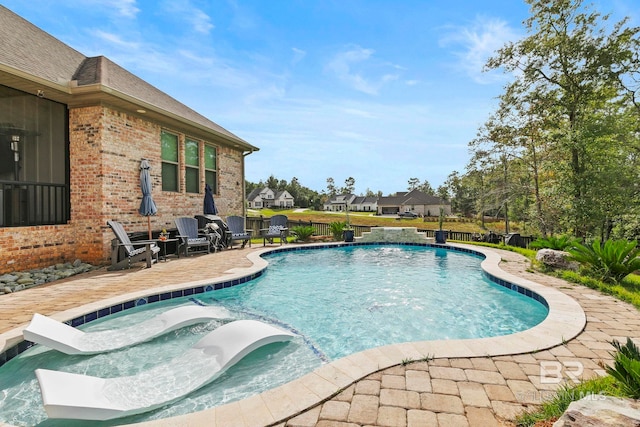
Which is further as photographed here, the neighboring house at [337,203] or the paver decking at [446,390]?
the neighboring house at [337,203]

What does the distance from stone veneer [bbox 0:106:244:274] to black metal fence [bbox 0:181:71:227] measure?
0.74 feet

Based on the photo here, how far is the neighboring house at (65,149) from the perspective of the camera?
650 centimetres

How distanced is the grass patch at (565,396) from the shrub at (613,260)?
15.2 ft

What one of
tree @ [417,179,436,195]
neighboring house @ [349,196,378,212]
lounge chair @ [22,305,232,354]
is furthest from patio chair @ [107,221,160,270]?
tree @ [417,179,436,195]

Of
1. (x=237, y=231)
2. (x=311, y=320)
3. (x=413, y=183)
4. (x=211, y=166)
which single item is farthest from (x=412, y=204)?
(x=311, y=320)

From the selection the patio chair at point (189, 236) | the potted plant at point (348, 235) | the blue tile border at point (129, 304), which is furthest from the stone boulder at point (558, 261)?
the patio chair at point (189, 236)

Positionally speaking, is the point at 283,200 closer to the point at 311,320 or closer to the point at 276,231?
the point at 276,231

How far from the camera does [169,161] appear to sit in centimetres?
982

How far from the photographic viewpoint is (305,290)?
6391 millimetres

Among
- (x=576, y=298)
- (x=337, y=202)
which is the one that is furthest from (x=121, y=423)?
(x=337, y=202)

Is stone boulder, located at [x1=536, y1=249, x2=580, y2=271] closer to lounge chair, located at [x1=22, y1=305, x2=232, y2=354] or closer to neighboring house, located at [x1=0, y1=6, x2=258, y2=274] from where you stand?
lounge chair, located at [x1=22, y1=305, x2=232, y2=354]

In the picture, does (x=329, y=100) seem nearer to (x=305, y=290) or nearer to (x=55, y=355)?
(x=305, y=290)

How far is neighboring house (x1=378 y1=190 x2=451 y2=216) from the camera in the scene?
56.9 m

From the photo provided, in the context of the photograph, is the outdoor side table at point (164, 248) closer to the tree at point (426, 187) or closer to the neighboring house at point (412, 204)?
the neighboring house at point (412, 204)
